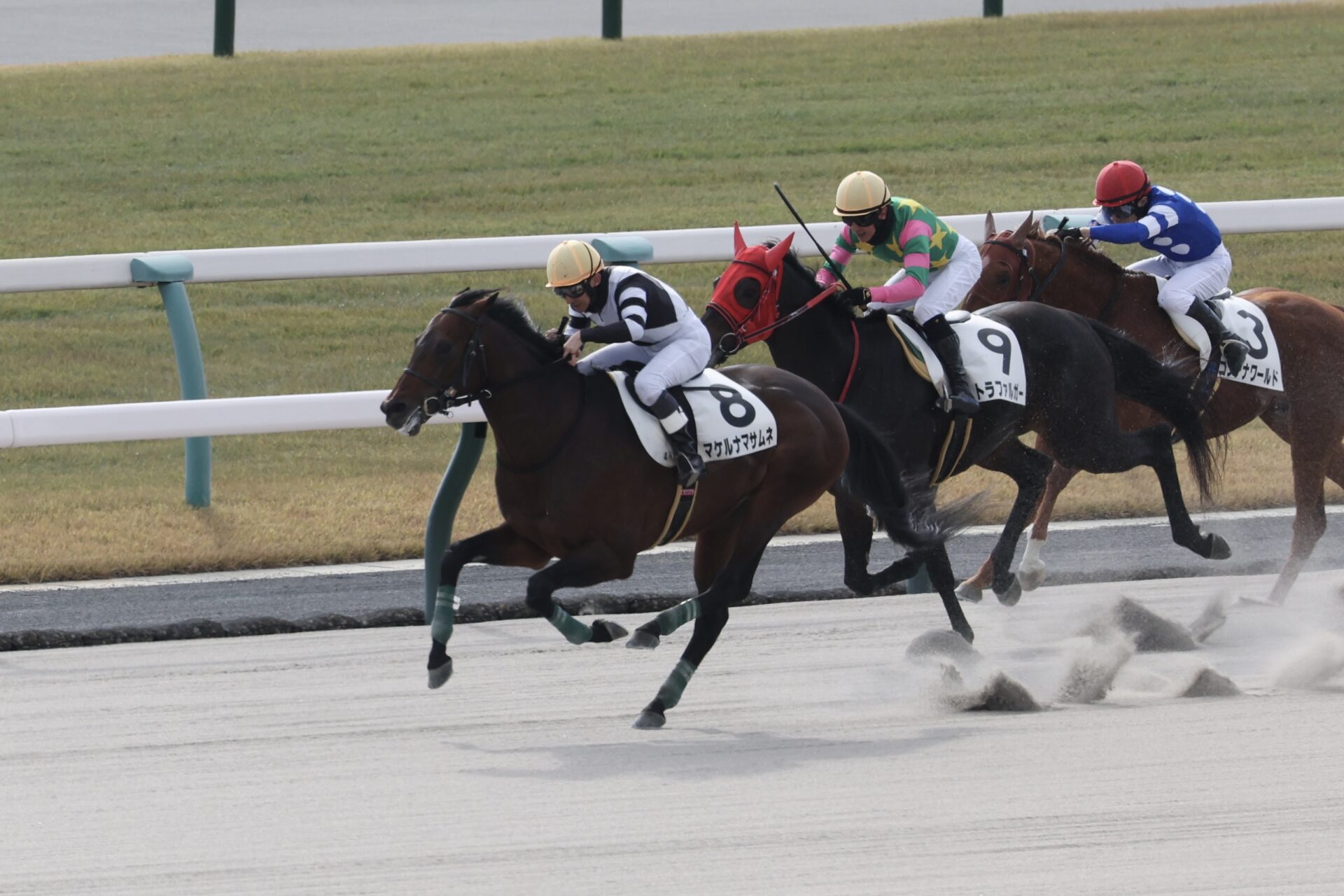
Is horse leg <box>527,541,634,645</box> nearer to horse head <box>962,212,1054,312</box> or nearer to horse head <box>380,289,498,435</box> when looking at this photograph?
horse head <box>380,289,498,435</box>

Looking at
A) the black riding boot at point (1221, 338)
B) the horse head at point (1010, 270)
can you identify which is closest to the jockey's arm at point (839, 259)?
the horse head at point (1010, 270)

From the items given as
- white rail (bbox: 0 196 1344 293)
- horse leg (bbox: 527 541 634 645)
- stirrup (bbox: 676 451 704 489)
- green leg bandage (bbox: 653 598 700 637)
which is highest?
white rail (bbox: 0 196 1344 293)

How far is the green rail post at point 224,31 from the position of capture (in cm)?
2372

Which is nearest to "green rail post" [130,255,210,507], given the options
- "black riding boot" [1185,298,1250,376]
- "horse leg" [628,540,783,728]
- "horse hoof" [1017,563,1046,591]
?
"horse leg" [628,540,783,728]

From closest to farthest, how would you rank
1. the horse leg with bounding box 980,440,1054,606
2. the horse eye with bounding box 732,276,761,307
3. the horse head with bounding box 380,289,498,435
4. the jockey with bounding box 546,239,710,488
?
1. the horse head with bounding box 380,289,498,435
2. the jockey with bounding box 546,239,710,488
3. the horse eye with bounding box 732,276,761,307
4. the horse leg with bounding box 980,440,1054,606

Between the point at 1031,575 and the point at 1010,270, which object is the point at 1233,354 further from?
the point at 1031,575

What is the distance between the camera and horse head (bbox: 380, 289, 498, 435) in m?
6.55

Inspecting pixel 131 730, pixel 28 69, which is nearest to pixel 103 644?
pixel 131 730

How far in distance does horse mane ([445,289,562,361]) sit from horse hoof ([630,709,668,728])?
3.98 ft

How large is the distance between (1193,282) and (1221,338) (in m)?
0.28

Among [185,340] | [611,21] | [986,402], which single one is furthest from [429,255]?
[611,21]

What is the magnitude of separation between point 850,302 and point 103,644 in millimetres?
3134

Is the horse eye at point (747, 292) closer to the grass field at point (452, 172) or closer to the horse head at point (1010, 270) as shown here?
the horse head at point (1010, 270)

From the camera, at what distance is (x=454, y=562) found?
6.86 m
